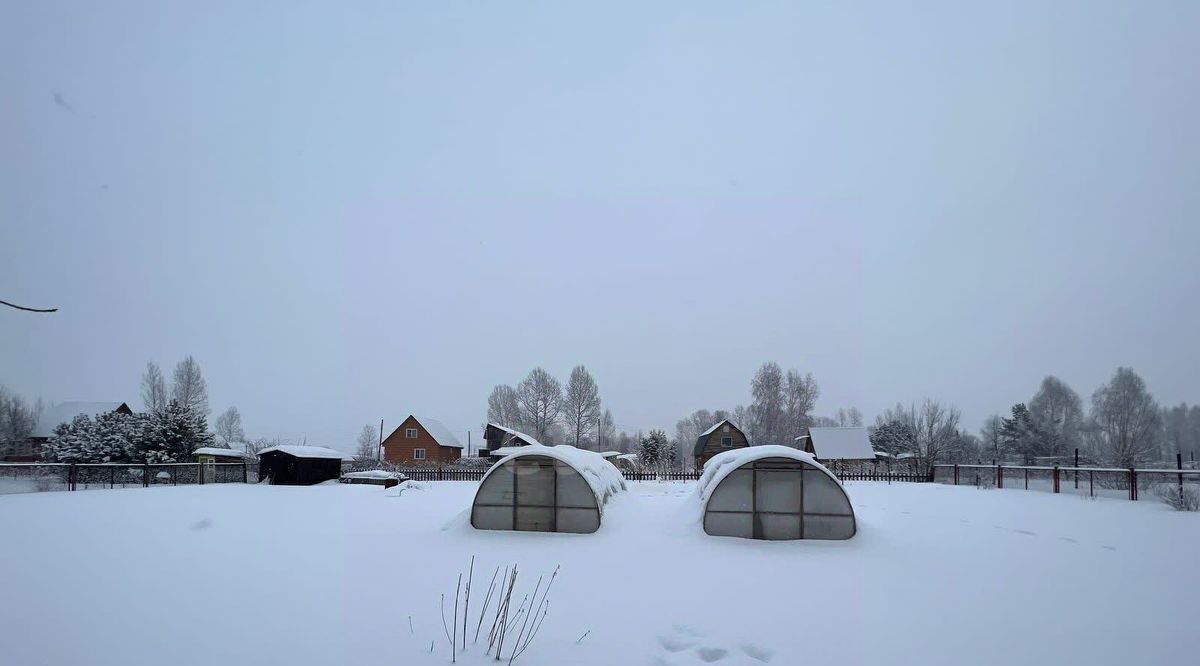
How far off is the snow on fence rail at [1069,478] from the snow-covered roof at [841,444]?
7.94 m

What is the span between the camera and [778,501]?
516 inches

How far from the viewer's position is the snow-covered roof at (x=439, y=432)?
50116mm

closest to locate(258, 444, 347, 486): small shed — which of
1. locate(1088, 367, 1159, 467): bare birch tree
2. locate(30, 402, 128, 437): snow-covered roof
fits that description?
locate(30, 402, 128, 437): snow-covered roof

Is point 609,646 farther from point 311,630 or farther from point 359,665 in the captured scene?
point 311,630

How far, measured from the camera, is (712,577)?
32.7 feet

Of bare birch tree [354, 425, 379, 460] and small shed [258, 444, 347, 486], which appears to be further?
bare birch tree [354, 425, 379, 460]

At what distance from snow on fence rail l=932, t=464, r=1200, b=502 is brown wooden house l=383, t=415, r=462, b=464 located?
36790 millimetres

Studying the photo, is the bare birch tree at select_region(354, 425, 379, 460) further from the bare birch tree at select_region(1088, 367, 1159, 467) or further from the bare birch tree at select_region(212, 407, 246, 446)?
the bare birch tree at select_region(1088, 367, 1159, 467)

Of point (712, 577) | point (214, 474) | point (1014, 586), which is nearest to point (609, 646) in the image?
point (712, 577)

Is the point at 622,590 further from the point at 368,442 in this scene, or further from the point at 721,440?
the point at 368,442

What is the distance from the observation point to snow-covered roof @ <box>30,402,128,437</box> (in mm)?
46125

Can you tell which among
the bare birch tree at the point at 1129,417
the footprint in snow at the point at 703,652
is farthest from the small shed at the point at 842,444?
the footprint in snow at the point at 703,652

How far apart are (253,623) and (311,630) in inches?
33.2

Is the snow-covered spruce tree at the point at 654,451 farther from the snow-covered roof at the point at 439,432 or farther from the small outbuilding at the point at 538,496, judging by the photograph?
the small outbuilding at the point at 538,496
